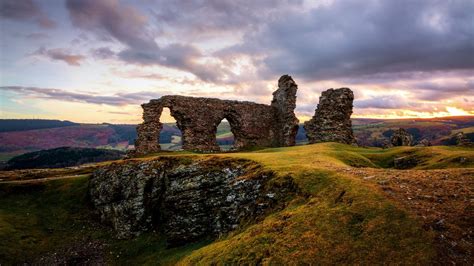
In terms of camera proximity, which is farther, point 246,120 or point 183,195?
point 246,120


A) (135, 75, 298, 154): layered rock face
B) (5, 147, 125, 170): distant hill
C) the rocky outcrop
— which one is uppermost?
(135, 75, 298, 154): layered rock face

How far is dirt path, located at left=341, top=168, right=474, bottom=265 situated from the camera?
976 centimetres

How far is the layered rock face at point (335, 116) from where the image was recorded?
45375 millimetres

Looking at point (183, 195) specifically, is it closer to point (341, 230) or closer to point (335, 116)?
point (341, 230)

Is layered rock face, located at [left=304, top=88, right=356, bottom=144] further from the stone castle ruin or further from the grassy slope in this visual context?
the grassy slope

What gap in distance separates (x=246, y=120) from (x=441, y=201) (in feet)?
130

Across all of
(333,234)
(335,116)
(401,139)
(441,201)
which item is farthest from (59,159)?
(441,201)

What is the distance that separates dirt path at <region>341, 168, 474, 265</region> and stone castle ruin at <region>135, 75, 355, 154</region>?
29.5m

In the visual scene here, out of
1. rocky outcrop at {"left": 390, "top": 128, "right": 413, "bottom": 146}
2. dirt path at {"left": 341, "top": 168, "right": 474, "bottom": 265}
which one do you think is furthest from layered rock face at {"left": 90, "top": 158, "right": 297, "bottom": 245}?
rocky outcrop at {"left": 390, "top": 128, "right": 413, "bottom": 146}

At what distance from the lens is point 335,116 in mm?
45500

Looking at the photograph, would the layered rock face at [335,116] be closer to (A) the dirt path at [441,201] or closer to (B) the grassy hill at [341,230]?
(B) the grassy hill at [341,230]

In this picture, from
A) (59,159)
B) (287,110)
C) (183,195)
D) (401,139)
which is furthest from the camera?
(59,159)

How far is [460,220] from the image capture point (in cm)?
1085

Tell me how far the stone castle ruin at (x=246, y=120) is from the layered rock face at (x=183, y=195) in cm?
1484
